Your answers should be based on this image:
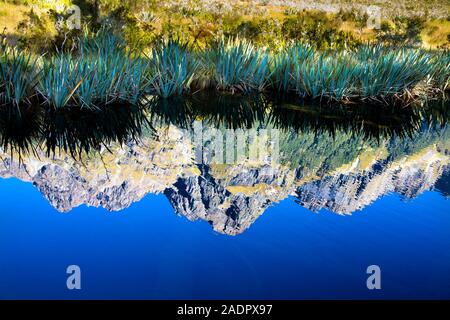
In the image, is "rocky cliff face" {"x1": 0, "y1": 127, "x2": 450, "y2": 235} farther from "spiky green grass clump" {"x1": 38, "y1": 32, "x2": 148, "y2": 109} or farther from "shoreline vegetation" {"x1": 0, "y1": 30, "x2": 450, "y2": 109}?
"shoreline vegetation" {"x1": 0, "y1": 30, "x2": 450, "y2": 109}

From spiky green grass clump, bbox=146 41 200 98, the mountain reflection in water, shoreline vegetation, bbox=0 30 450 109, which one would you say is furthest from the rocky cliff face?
spiky green grass clump, bbox=146 41 200 98

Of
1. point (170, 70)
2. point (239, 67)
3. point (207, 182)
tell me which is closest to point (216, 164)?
point (207, 182)

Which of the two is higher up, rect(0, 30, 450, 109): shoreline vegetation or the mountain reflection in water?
rect(0, 30, 450, 109): shoreline vegetation

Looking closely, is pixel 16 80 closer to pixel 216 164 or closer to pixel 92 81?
pixel 92 81
